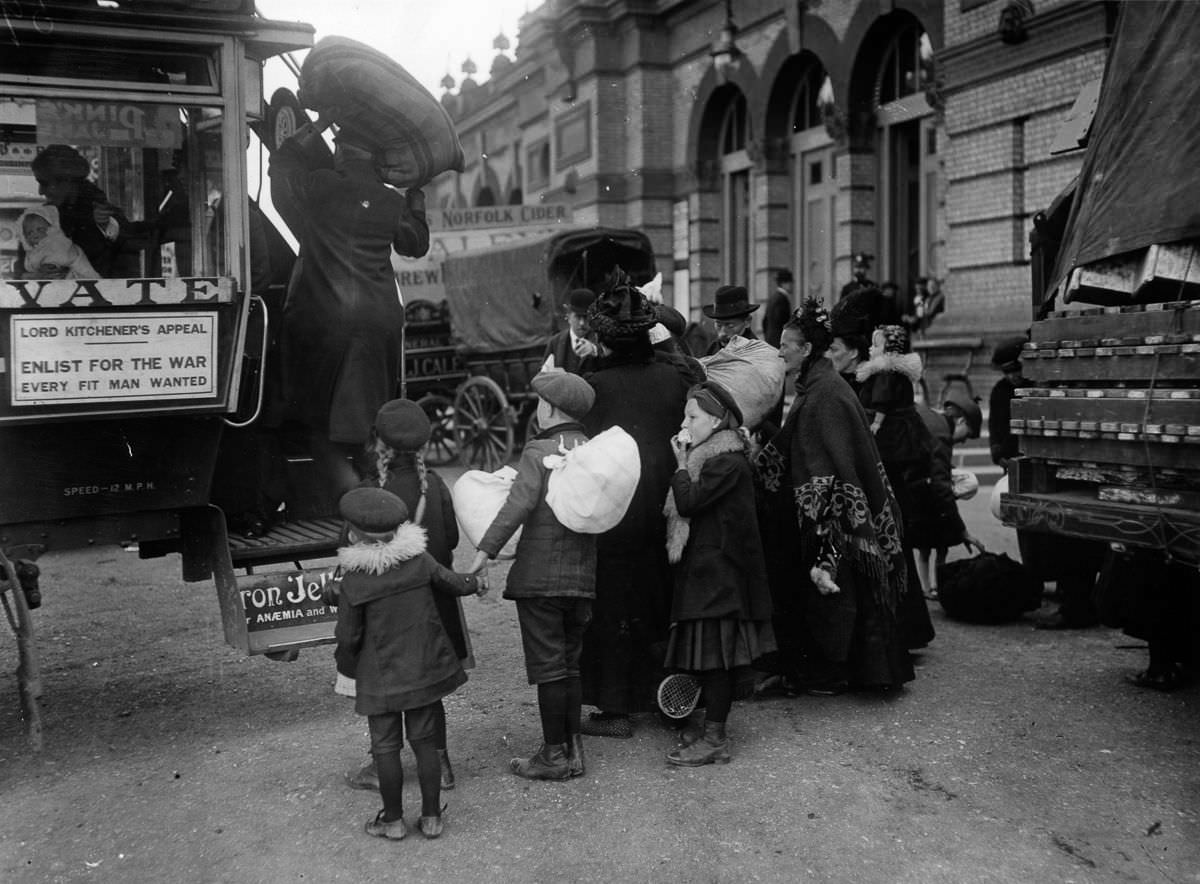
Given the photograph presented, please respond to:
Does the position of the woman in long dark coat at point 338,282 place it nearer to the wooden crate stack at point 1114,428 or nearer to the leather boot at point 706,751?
the leather boot at point 706,751

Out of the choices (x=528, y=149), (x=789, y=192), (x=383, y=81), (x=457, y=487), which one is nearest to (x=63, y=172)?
(x=383, y=81)

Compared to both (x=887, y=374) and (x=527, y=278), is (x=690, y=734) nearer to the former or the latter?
(x=887, y=374)

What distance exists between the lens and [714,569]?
16.7 ft

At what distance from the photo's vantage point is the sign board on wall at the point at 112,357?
4.66m

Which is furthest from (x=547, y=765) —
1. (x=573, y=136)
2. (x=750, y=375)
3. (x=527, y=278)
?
(x=573, y=136)

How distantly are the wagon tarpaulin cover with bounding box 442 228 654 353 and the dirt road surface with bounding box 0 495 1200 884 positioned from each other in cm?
923

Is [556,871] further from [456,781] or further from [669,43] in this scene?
[669,43]

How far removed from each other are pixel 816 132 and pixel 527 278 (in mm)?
6247

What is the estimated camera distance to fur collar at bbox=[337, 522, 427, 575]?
4.17 metres

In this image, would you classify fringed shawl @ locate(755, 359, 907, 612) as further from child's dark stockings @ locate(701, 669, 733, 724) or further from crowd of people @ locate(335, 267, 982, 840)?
child's dark stockings @ locate(701, 669, 733, 724)

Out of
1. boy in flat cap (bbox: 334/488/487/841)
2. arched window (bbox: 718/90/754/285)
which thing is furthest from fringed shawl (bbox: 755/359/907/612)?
arched window (bbox: 718/90/754/285)

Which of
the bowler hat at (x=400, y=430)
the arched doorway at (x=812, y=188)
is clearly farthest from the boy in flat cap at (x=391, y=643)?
the arched doorway at (x=812, y=188)

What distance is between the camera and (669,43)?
79.0 feet

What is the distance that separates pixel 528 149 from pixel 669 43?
662cm
